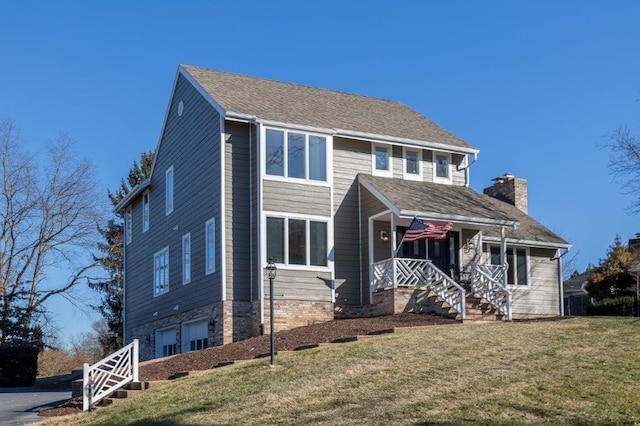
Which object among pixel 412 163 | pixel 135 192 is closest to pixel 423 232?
pixel 412 163

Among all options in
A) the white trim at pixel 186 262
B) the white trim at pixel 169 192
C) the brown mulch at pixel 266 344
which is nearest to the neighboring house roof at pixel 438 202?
the brown mulch at pixel 266 344

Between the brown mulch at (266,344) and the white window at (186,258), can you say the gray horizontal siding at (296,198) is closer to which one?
the brown mulch at (266,344)

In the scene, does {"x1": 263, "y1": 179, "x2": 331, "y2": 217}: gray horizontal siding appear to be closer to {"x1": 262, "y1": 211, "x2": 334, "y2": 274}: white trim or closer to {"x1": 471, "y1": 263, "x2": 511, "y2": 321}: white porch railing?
{"x1": 262, "y1": 211, "x2": 334, "y2": 274}: white trim

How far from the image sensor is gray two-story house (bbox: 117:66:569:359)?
24109 mm

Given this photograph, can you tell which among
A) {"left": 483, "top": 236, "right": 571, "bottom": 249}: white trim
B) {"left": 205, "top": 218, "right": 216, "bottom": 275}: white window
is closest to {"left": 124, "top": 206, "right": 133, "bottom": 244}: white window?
{"left": 205, "top": 218, "right": 216, "bottom": 275}: white window

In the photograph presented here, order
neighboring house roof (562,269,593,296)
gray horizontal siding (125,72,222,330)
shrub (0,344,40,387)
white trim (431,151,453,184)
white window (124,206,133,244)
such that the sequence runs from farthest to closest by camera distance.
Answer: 1. neighboring house roof (562,269,593,296)
2. white window (124,206,133,244)
3. shrub (0,344,40,387)
4. white trim (431,151,453,184)
5. gray horizontal siding (125,72,222,330)

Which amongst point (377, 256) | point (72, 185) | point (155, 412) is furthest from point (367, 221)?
point (72, 185)

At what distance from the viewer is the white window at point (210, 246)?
2486 centimetres

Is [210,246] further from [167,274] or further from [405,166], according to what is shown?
[405,166]

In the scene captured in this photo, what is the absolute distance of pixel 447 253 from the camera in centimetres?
2697

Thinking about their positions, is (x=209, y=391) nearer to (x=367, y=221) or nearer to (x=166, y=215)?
(x=367, y=221)

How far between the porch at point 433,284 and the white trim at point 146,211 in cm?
1061

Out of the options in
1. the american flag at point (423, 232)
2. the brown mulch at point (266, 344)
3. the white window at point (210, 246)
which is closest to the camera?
the brown mulch at point (266, 344)

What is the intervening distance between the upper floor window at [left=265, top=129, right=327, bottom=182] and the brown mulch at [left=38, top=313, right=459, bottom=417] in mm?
4494
